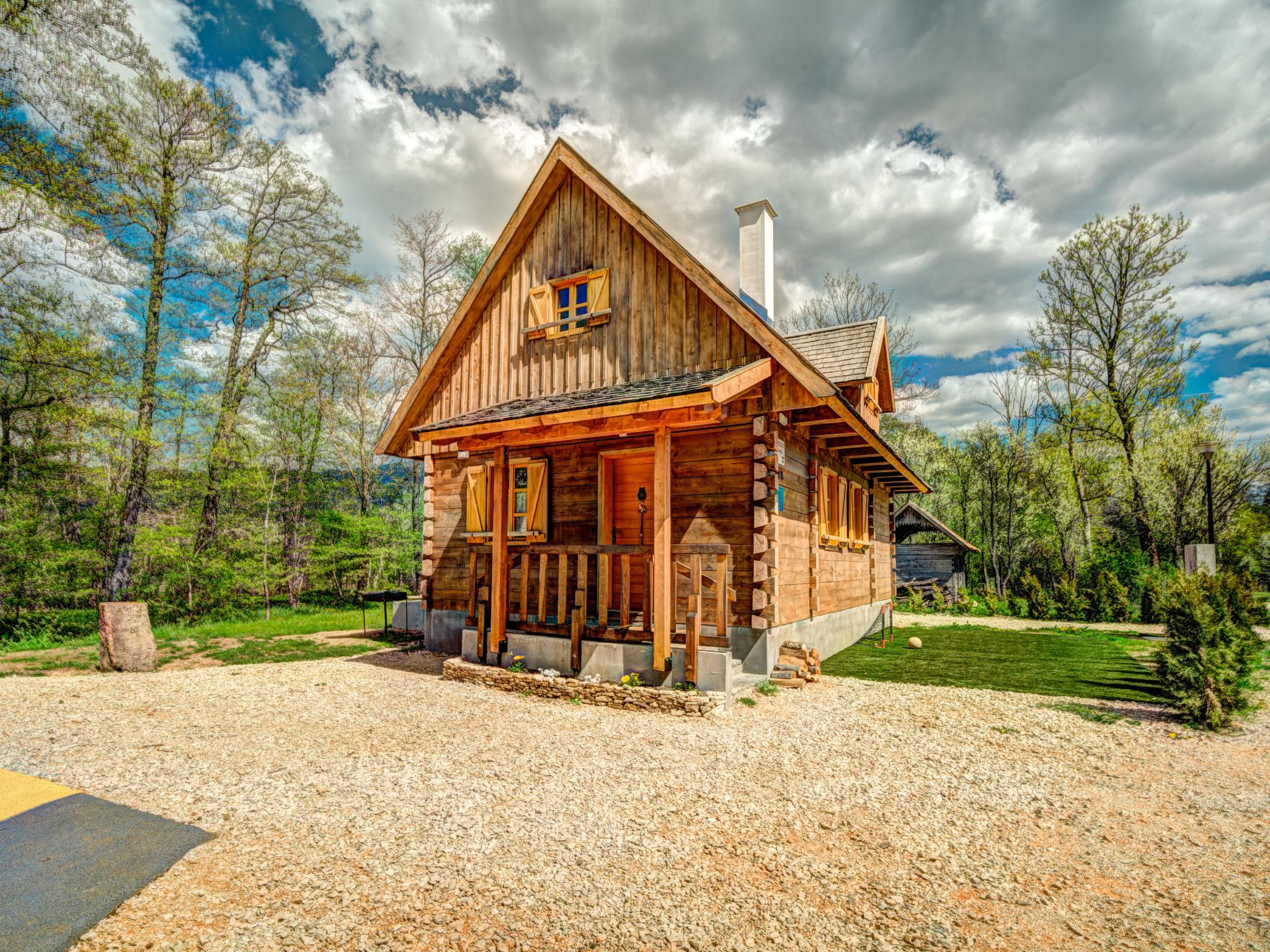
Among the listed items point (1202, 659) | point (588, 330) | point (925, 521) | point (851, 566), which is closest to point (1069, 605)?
point (925, 521)

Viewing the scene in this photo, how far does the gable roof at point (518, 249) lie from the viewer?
8.52 metres

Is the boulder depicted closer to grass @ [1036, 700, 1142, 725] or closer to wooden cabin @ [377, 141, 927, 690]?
wooden cabin @ [377, 141, 927, 690]

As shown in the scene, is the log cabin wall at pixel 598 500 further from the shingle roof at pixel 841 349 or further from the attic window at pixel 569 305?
the shingle roof at pixel 841 349

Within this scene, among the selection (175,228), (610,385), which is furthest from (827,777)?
(175,228)

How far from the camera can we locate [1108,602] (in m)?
18.0

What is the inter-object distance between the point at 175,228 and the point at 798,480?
19.9 m

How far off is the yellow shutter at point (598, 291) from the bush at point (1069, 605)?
17.7m

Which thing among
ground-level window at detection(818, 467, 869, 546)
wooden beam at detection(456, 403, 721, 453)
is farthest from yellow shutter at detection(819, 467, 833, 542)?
wooden beam at detection(456, 403, 721, 453)

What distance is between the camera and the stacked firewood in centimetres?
852

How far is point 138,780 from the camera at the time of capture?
5.16m

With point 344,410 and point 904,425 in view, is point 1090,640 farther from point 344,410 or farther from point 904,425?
point 344,410

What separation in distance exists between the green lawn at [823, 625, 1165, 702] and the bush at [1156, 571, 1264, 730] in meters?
0.96

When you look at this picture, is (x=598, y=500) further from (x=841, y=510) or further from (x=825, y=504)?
(x=841, y=510)

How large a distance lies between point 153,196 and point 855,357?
20.2 m
